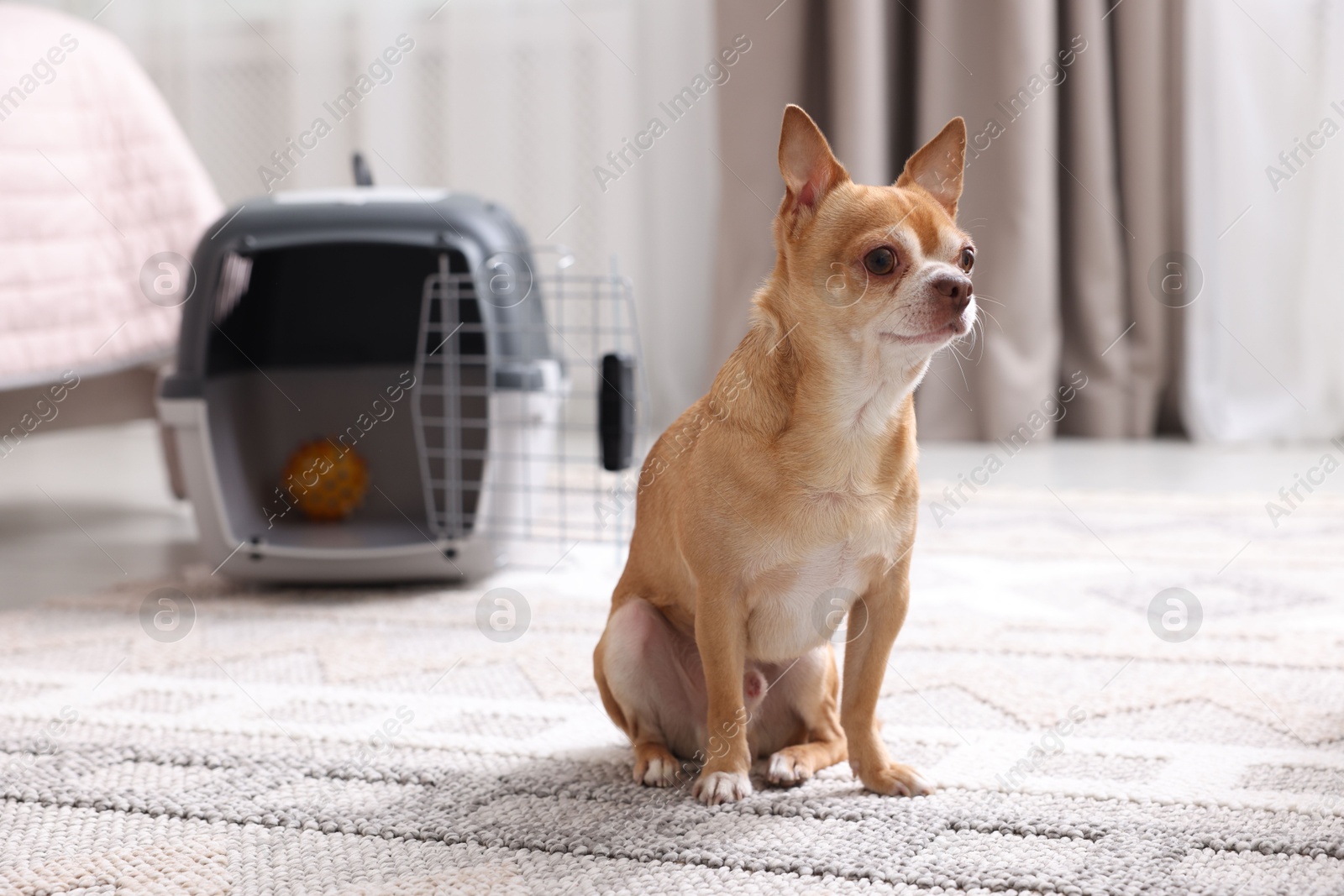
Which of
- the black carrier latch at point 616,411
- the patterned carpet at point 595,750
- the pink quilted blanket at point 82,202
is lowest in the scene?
the patterned carpet at point 595,750

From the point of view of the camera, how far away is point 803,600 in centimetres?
114

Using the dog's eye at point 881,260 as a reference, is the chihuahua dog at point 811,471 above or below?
below

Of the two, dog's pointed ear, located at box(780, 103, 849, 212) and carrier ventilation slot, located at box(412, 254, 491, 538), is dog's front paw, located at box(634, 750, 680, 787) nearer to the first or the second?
dog's pointed ear, located at box(780, 103, 849, 212)

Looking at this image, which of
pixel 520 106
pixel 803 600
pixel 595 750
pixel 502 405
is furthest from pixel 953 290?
pixel 520 106

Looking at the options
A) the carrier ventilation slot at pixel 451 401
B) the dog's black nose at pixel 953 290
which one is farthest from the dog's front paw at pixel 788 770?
the carrier ventilation slot at pixel 451 401

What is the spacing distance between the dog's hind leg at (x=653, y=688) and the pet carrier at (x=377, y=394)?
739 millimetres

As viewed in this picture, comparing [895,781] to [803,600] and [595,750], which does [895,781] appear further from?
[595,750]

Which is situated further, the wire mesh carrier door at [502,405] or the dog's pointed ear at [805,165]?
the wire mesh carrier door at [502,405]

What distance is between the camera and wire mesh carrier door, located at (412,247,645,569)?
6.46ft

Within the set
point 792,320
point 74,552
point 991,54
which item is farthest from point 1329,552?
point 74,552

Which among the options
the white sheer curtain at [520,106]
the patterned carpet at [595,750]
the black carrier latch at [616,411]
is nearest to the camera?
the patterned carpet at [595,750]

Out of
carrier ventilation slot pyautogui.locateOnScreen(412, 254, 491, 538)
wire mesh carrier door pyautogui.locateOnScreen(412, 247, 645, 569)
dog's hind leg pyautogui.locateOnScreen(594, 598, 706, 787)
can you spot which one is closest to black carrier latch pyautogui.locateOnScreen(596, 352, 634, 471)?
wire mesh carrier door pyautogui.locateOnScreen(412, 247, 645, 569)

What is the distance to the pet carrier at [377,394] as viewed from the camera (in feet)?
6.50

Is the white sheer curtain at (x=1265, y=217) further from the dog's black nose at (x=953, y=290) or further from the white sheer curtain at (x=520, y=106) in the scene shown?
the dog's black nose at (x=953, y=290)
